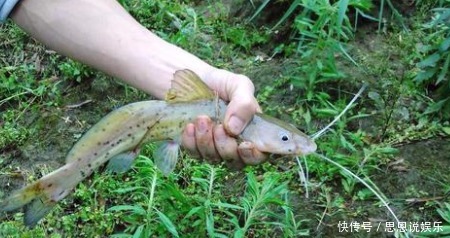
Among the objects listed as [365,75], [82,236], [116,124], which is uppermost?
[116,124]

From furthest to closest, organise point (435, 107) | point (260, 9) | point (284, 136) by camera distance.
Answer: point (260, 9), point (435, 107), point (284, 136)

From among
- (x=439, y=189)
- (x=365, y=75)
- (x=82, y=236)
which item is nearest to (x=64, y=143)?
(x=82, y=236)

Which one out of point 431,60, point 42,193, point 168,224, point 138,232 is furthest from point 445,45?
point 42,193

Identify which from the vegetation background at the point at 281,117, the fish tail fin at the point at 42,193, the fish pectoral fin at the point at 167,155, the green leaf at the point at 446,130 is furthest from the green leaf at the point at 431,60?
the fish tail fin at the point at 42,193

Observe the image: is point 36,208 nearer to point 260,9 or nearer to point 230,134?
point 230,134

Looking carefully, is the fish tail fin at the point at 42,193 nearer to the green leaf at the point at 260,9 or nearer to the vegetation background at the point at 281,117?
the vegetation background at the point at 281,117

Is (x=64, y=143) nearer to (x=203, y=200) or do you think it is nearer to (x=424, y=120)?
(x=203, y=200)
